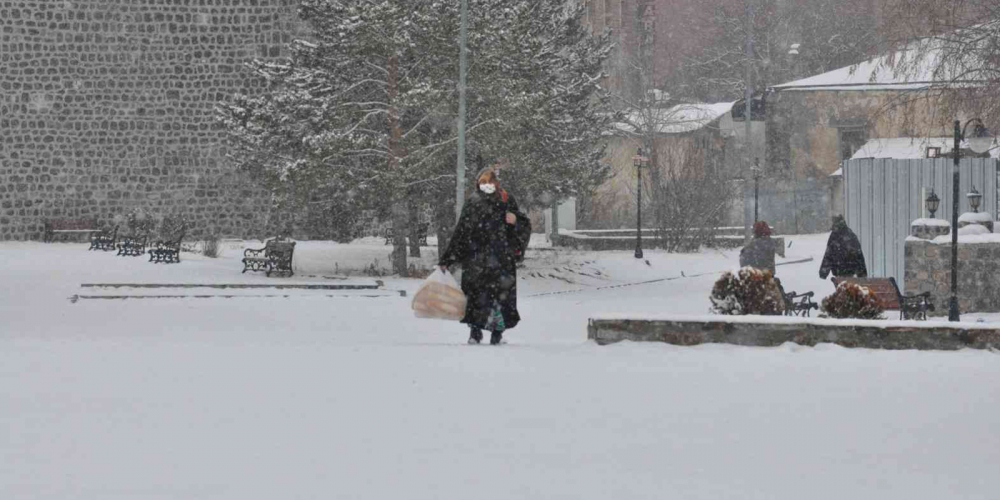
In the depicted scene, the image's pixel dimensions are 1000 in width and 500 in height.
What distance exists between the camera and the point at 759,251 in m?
17.4

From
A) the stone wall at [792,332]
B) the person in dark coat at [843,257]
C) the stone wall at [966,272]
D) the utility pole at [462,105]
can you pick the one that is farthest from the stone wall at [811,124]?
the stone wall at [792,332]

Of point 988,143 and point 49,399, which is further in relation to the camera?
point 988,143

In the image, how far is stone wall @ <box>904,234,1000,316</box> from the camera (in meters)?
19.4

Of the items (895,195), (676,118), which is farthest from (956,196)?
(676,118)

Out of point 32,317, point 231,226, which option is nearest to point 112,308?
point 32,317

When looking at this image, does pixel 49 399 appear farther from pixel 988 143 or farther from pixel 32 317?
pixel 988 143

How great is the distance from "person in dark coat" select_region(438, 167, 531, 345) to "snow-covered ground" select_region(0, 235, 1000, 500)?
36cm

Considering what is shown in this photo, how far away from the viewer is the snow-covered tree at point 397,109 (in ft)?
86.7

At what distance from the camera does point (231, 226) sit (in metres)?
37.7

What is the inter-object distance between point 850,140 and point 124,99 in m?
25.6

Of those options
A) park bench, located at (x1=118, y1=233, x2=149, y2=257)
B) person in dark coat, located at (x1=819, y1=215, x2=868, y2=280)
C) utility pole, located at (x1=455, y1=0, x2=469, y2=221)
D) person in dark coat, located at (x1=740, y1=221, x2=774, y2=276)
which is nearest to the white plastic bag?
person in dark coat, located at (x1=740, y1=221, x2=774, y2=276)

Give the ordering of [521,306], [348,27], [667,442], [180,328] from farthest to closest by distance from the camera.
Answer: [348,27] → [521,306] → [180,328] → [667,442]

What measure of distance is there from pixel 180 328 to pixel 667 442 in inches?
390

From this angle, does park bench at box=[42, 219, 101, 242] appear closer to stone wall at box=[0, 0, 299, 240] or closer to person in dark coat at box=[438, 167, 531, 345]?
stone wall at box=[0, 0, 299, 240]
